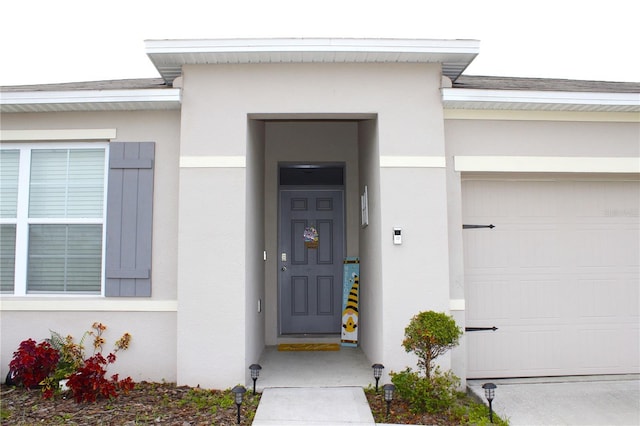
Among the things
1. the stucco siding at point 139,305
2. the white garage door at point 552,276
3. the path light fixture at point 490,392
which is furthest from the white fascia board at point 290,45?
the path light fixture at point 490,392

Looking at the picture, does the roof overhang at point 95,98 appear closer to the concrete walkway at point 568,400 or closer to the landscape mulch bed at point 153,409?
the landscape mulch bed at point 153,409

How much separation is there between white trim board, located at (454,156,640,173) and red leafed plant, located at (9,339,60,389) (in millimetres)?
4644

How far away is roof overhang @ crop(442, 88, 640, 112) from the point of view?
542 centimetres

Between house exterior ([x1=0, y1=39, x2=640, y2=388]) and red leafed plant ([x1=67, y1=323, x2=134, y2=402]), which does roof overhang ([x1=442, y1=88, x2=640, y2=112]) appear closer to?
house exterior ([x1=0, y1=39, x2=640, y2=388])

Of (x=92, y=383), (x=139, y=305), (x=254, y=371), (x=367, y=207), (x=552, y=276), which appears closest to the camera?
(x=92, y=383)

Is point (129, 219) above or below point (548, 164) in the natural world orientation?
below

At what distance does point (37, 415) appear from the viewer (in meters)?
4.57

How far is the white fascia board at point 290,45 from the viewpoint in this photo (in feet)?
16.8

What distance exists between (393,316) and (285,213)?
2.85 m

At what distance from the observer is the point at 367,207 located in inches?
247

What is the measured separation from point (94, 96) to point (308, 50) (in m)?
2.32

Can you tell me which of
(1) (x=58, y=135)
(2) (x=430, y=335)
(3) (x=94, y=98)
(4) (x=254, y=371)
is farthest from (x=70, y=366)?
(2) (x=430, y=335)

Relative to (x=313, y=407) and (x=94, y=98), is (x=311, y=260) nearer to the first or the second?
(x=313, y=407)

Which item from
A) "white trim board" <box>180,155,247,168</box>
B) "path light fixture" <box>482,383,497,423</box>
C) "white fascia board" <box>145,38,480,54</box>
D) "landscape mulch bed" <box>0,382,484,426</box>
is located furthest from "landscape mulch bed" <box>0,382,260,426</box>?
"white fascia board" <box>145,38,480,54</box>
